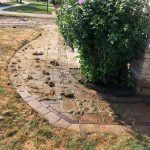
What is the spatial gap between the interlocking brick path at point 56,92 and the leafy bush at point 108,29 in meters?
0.78

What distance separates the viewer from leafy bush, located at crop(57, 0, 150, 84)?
5.39m

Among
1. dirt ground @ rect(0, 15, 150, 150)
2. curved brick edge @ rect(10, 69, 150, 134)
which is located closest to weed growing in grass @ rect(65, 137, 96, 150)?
dirt ground @ rect(0, 15, 150, 150)

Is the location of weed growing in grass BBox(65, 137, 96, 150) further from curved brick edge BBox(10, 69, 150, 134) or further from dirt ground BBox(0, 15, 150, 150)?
curved brick edge BBox(10, 69, 150, 134)

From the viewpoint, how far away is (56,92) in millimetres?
5773

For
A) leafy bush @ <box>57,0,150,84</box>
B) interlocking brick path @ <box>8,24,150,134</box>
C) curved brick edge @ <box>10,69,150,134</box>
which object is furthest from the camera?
leafy bush @ <box>57,0,150,84</box>

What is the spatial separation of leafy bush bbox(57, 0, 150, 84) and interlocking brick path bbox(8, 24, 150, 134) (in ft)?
2.55

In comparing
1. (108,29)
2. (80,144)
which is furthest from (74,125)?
(108,29)

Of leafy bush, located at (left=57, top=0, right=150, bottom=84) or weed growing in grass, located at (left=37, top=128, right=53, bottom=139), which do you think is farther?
leafy bush, located at (left=57, top=0, right=150, bottom=84)

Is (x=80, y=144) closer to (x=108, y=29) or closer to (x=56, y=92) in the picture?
(x=56, y=92)

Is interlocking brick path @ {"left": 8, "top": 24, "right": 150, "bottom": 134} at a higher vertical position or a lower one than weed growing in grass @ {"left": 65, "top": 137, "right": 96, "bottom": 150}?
higher

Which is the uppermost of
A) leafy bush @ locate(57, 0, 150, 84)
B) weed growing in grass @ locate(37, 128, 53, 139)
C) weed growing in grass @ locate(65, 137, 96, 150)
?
leafy bush @ locate(57, 0, 150, 84)

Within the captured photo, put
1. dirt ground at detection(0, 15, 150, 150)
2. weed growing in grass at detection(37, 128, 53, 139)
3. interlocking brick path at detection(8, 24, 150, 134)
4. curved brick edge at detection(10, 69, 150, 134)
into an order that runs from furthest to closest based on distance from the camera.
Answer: interlocking brick path at detection(8, 24, 150, 134), curved brick edge at detection(10, 69, 150, 134), weed growing in grass at detection(37, 128, 53, 139), dirt ground at detection(0, 15, 150, 150)

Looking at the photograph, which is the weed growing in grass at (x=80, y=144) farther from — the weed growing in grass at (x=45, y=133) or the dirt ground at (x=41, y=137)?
the weed growing in grass at (x=45, y=133)

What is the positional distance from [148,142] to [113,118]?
0.81 meters
